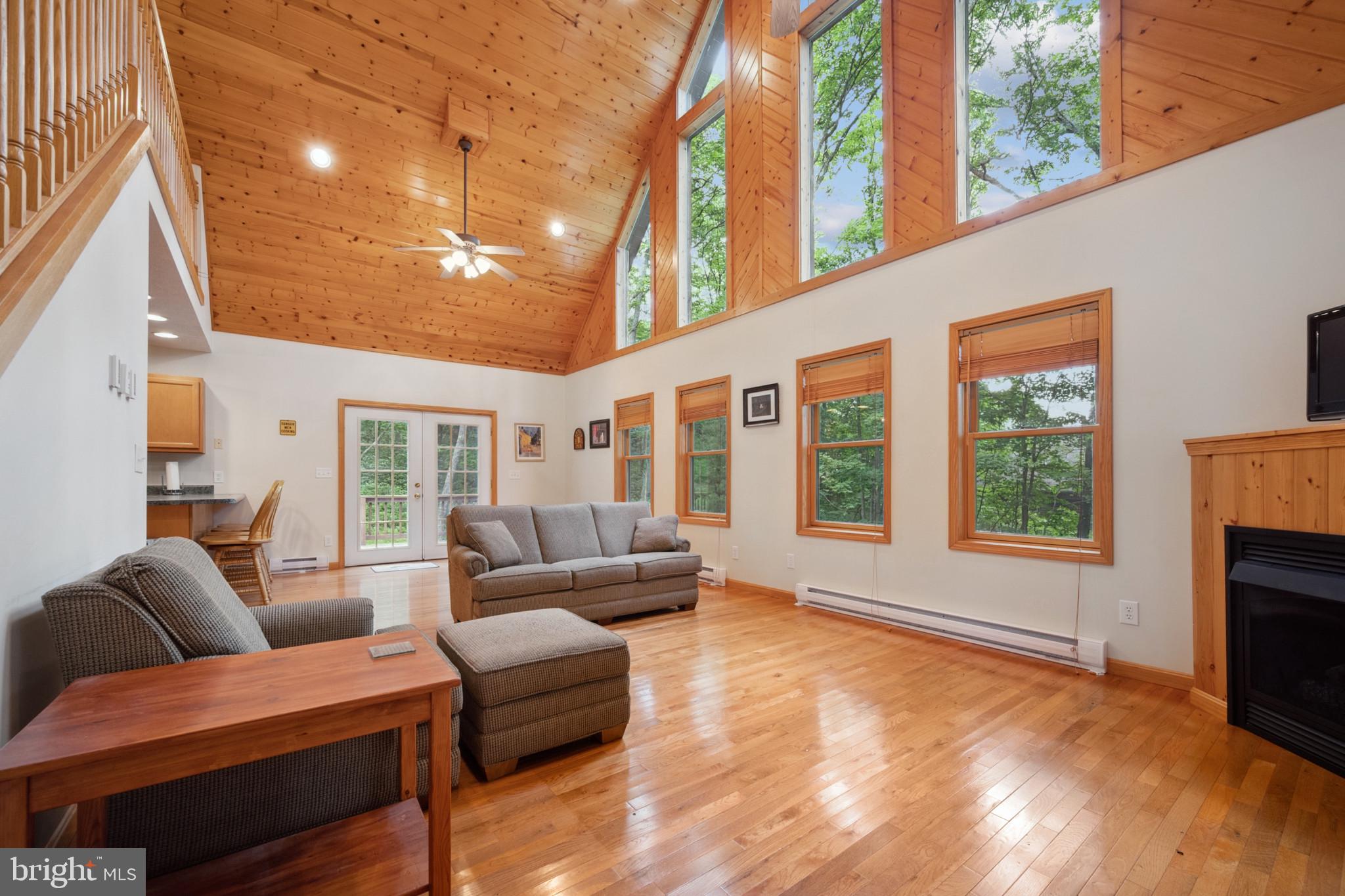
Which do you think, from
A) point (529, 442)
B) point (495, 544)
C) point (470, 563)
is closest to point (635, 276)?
point (529, 442)

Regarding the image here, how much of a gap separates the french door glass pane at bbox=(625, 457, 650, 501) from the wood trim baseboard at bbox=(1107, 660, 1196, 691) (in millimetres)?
4651

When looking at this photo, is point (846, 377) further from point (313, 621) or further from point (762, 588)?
point (313, 621)

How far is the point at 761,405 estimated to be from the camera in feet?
16.7

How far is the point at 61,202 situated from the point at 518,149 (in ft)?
16.7

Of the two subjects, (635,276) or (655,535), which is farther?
(635,276)

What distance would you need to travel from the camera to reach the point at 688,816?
177 centimetres

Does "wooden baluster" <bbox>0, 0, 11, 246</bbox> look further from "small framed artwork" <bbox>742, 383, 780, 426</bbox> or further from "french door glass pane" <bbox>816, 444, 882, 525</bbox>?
"small framed artwork" <bbox>742, 383, 780, 426</bbox>

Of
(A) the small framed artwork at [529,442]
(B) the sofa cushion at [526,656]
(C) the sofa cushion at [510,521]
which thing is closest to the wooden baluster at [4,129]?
(B) the sofa cushion at [526,656]

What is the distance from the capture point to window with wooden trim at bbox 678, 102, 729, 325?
5.94 metres

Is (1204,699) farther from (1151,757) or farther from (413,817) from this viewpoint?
(413,817)

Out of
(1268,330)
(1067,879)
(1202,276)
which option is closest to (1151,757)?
(1067,879)

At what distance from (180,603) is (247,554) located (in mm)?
4257

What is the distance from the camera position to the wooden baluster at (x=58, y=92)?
1435 mm

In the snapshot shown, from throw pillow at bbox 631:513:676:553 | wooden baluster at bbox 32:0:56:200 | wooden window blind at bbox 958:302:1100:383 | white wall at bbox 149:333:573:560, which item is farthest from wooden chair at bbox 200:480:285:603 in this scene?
wooden window blind at bbox 958:302:1100:383
